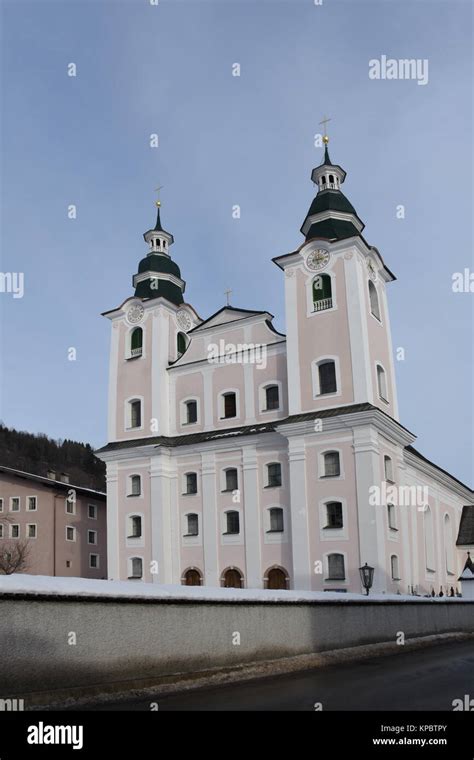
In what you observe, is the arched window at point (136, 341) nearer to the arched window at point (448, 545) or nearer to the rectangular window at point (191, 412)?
the rectangular window at point (191, 412)

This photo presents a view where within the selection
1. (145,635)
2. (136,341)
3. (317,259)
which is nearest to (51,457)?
(136,341)

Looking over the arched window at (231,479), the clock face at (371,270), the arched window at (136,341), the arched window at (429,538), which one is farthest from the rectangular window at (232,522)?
the clock face at (371,270)

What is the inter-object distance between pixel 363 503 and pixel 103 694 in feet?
74.8

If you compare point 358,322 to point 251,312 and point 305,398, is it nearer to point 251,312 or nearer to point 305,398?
point 305,398

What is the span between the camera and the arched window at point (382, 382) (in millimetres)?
34875

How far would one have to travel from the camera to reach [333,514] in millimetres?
32719

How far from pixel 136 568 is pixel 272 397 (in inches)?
429

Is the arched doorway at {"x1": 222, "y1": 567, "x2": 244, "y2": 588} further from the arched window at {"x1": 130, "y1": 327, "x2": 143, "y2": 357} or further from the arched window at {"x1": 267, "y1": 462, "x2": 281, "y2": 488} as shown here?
the arched window at {"x1": 130, "y1": 327, "x2": 143, "y2": 357}

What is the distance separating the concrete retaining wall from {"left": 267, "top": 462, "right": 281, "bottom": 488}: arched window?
17.6 metres

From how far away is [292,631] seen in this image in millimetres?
14828

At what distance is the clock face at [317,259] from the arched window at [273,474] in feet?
30.7

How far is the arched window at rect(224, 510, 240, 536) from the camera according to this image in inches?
1411

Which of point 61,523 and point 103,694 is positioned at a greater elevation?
point 61,523
